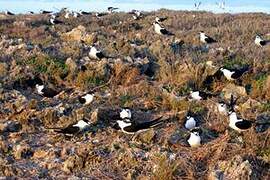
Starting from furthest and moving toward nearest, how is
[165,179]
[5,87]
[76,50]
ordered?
[76,50] → [5,87] → [165,179]

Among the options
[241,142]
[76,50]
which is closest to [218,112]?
[241,142]

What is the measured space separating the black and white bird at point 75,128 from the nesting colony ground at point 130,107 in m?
0.12

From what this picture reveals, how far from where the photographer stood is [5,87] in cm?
1139

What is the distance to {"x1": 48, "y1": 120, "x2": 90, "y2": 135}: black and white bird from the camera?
8.93 metres

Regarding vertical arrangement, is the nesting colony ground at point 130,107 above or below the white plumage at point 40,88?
below

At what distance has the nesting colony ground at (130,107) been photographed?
793cm

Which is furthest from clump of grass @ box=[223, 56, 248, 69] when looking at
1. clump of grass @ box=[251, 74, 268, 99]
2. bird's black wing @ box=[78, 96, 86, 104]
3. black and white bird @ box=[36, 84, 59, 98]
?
black and white bird @ box=[36, 84, 59, 98]

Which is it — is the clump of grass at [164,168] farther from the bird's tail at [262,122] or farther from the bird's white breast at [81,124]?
the bird's tail at [262,122]

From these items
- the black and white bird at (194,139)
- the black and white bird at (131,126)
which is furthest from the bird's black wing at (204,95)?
the black and white bird at (194,139)

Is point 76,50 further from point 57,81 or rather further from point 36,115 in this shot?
point 36,115

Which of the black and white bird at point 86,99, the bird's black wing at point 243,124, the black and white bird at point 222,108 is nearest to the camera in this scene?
the bird's black wing at point 243,124

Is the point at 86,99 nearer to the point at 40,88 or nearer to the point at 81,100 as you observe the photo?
the point at 81,100

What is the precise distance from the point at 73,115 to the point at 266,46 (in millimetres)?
9146

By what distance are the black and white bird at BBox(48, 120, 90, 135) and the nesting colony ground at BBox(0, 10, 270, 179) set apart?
0.41 ft
